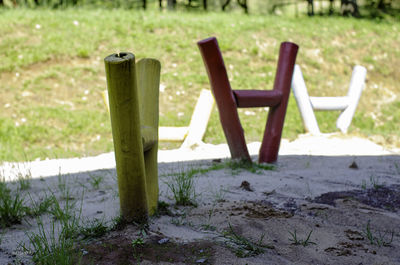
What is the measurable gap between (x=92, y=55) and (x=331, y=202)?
5928 millimetres

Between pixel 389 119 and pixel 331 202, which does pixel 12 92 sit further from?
pixel 389 119

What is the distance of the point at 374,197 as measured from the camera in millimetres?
2445

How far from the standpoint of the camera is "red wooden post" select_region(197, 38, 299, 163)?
3357mm

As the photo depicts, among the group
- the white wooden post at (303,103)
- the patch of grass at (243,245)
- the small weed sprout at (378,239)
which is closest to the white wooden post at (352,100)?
the white wooden post at (303,103)

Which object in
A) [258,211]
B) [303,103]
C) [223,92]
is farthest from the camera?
[303,103]

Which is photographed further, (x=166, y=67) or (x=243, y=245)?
(x=166, y=67)

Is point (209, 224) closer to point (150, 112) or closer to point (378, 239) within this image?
point (150, 112)

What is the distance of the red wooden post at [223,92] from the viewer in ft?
10.8

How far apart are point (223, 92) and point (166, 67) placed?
4.18m

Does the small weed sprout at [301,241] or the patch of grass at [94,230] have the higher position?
the patch of grass at [94,230]

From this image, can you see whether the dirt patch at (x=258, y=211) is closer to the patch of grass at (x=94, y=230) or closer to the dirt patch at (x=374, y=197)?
the dirt patch at (x=374, y=197)

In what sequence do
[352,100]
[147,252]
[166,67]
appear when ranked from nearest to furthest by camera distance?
[147,252] → [352,100] → [166,67]

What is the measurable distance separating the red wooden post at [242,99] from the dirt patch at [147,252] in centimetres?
183

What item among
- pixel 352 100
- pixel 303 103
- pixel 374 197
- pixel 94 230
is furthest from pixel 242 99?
pixel 352 100
